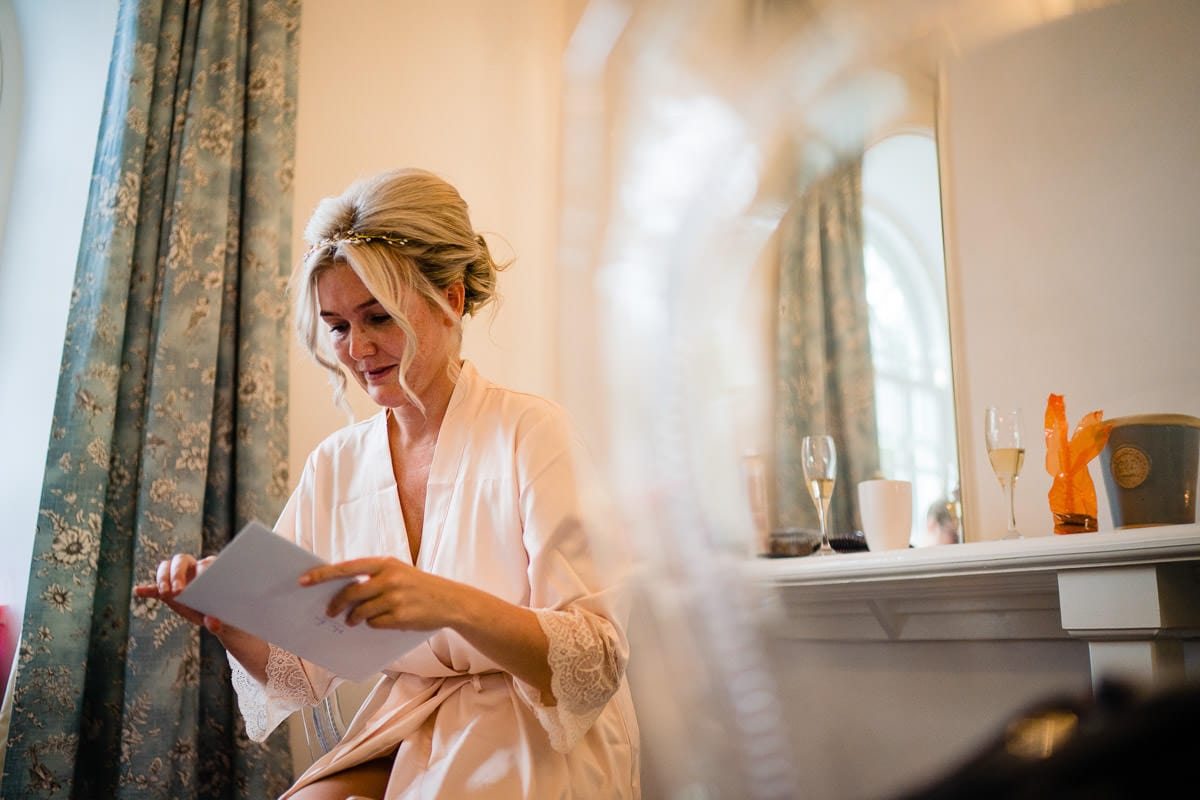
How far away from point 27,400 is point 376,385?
2.64ft

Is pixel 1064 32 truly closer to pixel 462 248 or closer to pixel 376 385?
pixel 462 248

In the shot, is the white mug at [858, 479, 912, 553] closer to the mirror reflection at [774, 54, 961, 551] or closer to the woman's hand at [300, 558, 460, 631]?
the mirror reflection at [774, 54, 961, 551]

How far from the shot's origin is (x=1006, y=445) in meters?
1.17

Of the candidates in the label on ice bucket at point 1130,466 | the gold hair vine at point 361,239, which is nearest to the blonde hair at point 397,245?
the gold hair vine at point 361,239

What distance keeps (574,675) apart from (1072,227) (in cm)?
85

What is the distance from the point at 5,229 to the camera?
5.71 feet

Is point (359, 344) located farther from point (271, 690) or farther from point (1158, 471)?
point (1158, 471)

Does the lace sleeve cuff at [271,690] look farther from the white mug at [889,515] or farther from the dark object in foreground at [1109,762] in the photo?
the dark object in foreground at [1109,762]

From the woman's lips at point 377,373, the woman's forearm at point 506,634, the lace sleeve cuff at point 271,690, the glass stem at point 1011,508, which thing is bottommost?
the lace sleeve cuff at point 271,690

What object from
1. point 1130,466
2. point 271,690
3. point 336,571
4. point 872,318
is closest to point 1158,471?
point 1130,466

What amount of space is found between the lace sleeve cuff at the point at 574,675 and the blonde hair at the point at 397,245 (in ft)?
1.23

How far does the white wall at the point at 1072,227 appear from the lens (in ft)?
3.60

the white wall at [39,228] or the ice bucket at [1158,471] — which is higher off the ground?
the white wall at [39,228]

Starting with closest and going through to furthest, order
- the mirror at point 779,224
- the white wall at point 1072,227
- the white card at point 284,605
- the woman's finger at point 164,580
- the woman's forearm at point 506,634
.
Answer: the white card at point 284,605 < the woman's forearm at point 506,634 < the woman's finger at point 164,580 < the white wall at point 1072,227 < the mirror at point 779,224
